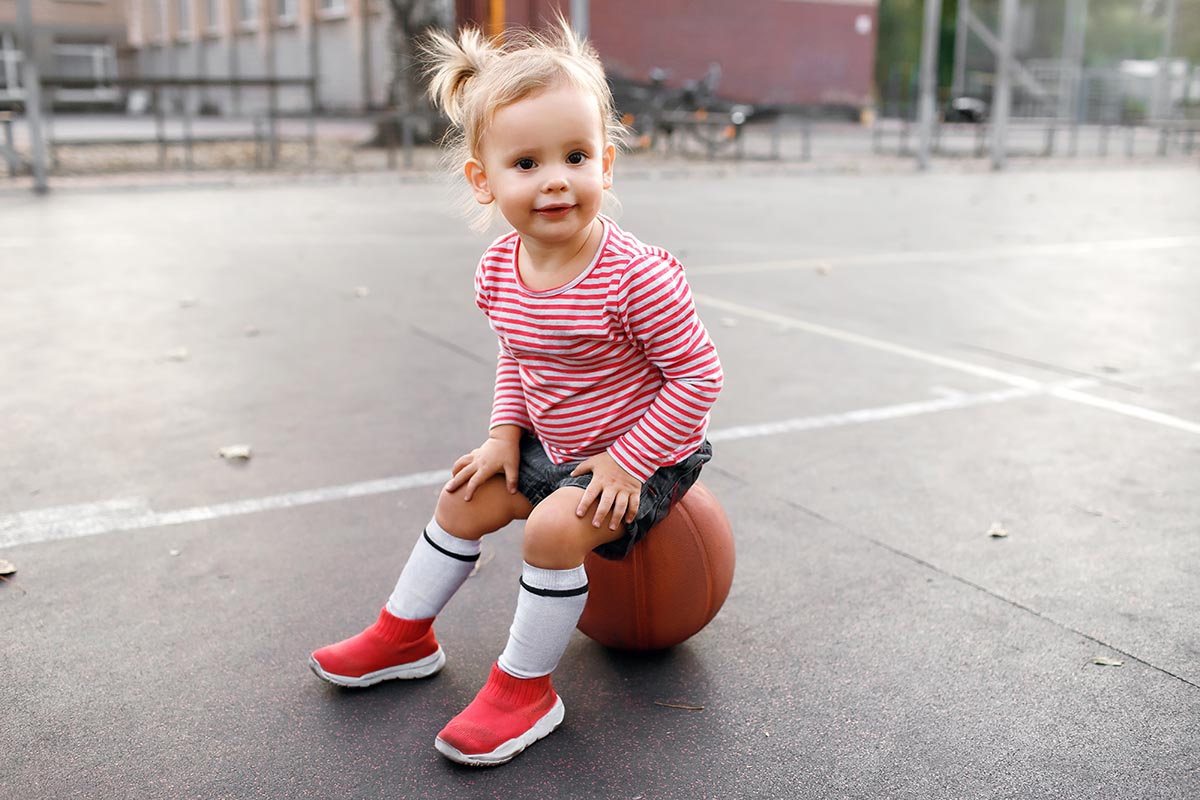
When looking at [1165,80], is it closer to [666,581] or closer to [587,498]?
[666,581]

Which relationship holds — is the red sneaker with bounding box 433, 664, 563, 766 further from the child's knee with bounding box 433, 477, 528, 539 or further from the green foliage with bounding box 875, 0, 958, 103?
the green foliage with bounding box 875, 0, 958, 103

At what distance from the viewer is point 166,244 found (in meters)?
10.2

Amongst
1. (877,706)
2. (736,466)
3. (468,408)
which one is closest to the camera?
(877,706)

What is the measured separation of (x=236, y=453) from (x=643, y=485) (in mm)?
2380

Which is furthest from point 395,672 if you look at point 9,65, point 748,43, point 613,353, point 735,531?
point 9,65

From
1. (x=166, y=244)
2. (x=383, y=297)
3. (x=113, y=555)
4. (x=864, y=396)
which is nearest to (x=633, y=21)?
(x=166, y=244)

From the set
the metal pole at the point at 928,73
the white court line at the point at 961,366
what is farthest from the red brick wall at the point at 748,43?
the white court line at the point at 961,366

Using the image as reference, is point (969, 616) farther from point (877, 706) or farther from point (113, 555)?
point (113, 555)

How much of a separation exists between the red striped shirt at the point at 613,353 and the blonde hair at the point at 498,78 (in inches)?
10.3

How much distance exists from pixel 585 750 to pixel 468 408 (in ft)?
8.99

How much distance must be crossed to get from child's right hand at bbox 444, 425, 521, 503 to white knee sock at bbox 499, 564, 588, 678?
0.85 ft

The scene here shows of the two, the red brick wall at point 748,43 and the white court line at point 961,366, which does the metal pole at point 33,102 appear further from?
the red brick wall at point 748,43

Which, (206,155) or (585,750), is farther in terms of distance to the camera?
(206,155)

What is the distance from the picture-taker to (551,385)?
2.64 metres
